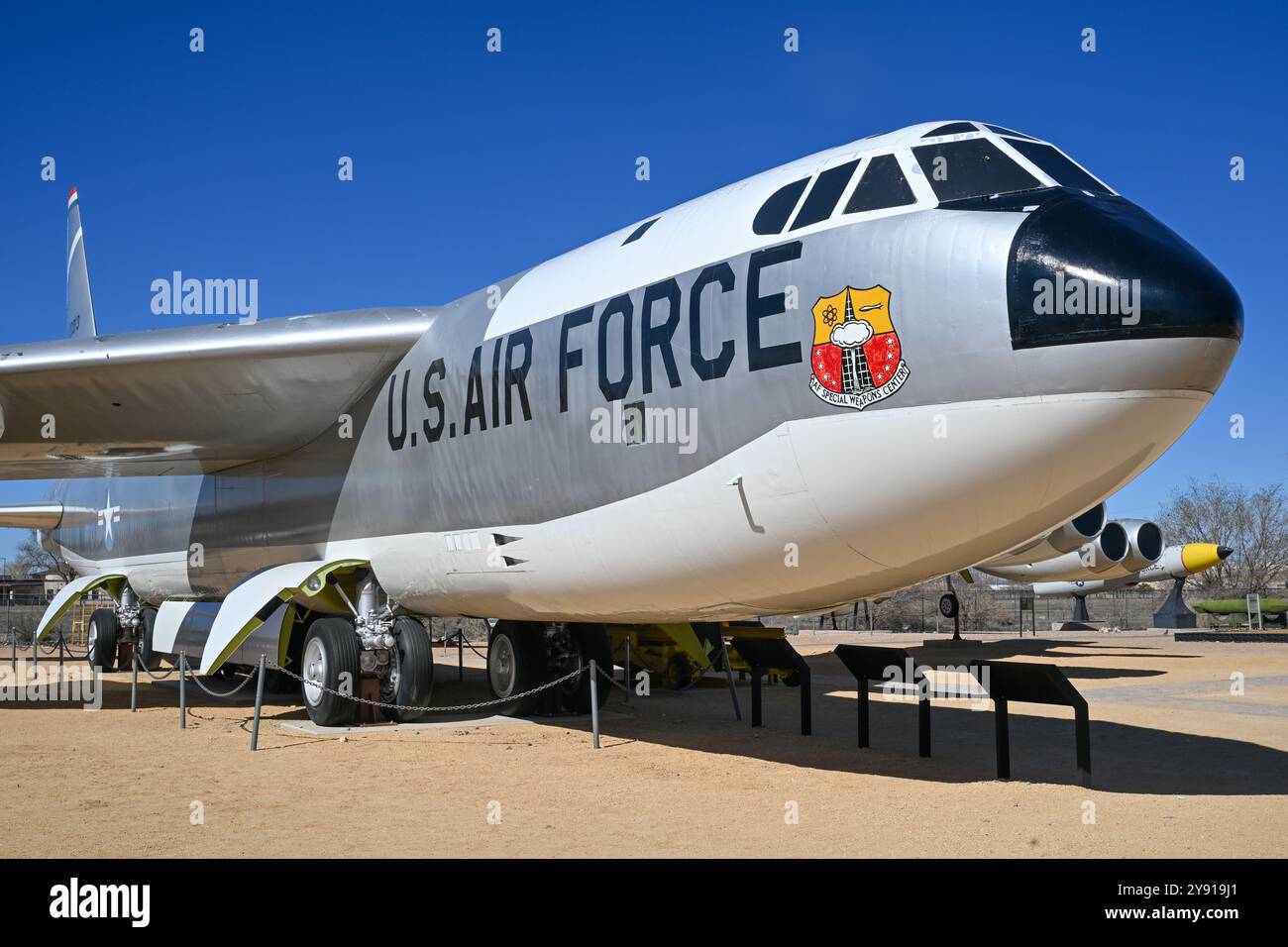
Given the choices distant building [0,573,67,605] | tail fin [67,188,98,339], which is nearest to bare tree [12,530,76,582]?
distant building [0,573,67,605]

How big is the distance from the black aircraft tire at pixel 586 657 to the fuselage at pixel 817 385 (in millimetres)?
2185

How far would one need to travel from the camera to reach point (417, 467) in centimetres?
1179

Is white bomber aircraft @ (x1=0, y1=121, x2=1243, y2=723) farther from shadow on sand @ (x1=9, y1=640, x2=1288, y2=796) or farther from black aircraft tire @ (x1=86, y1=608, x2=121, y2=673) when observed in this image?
black aircraft tire @ (x1=86, y1=608, x2=121, y2=673)

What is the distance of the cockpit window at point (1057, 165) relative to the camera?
24.3ft

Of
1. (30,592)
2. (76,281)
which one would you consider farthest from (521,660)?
(30,592)

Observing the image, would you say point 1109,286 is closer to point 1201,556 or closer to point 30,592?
point 1201,556

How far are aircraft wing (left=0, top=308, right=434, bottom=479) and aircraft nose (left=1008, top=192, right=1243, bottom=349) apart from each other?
24.8 ft

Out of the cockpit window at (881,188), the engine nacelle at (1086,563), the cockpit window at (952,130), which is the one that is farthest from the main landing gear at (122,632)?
the engine nacelle at (1086,563)

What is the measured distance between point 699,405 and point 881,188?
201 centimetres

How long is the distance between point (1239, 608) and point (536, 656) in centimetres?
3869

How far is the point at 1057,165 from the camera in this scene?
754 cm

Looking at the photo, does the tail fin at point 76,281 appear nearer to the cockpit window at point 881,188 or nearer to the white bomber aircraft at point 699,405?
the white bomber aircraft at point 699,405
